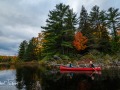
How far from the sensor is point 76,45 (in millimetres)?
53344

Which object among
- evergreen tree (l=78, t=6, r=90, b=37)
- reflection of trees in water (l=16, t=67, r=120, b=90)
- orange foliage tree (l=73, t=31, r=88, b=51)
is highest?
evergreen tree (l=78, t=6, r=90, b=37)

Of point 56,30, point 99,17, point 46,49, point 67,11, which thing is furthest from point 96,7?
point 46,49

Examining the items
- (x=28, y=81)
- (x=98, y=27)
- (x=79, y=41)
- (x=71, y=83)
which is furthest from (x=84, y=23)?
(x=71, y=83)

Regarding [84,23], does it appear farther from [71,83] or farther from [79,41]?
[71,83]

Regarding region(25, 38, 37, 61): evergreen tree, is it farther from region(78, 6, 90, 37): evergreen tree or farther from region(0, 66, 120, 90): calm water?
region(0, 66, 120, 90): calm water

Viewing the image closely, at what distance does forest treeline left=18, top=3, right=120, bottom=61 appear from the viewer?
2125 inches

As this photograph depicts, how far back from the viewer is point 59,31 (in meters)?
55.6

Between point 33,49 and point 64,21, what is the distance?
39.7 metres

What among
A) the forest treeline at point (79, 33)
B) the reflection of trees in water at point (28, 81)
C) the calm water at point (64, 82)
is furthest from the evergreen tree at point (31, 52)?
the calm water at point (64, 82)

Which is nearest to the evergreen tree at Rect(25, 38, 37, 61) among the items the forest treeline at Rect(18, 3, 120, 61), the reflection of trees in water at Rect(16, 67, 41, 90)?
the forest treeline at Rect(18, 3, 120, 61)

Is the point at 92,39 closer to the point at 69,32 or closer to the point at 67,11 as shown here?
the point at 69,32

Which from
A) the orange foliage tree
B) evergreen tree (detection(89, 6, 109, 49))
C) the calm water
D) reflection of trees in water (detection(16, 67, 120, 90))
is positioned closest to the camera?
reflection of trees in water (detection(16, 67, 120, 90))

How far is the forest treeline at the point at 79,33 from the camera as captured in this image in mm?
53969

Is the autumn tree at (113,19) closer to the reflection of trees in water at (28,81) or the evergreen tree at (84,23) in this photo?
the evergreen tree at (84,23)
